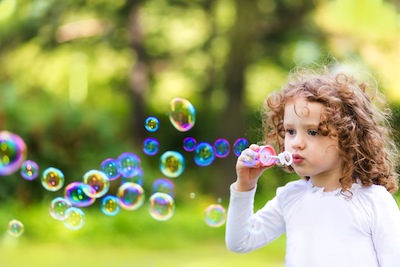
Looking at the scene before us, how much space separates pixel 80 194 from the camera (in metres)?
4.23

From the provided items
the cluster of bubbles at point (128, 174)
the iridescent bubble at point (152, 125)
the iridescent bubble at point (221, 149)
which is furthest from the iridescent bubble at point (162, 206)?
the iridescent bubble at point (152, 125)

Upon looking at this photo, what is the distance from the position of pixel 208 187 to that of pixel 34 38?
3313mm

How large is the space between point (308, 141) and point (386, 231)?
0.34 meters

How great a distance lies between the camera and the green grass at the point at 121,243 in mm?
7457

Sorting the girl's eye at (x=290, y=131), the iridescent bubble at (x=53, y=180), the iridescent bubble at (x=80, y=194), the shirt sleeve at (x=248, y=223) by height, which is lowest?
the shirt sleeve at (x=248, y=223)

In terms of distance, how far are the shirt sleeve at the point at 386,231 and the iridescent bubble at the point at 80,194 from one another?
6.74ft

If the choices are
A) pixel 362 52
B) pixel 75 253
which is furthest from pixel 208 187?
pixel 75 253

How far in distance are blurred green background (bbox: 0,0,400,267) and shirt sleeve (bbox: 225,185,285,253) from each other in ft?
1.52

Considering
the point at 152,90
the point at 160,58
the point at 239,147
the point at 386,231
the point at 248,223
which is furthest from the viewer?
the point at 152,90

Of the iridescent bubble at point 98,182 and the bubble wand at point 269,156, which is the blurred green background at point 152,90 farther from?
the iridescent bubble at point 98,182

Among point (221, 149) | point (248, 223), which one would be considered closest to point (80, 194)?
point (221, 149)

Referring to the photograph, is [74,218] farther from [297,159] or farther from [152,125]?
[297,159]

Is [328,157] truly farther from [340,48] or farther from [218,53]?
[218,53]

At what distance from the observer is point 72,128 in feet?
30.0
